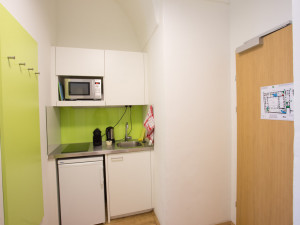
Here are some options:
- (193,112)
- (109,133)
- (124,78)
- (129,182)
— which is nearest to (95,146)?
(109,133)

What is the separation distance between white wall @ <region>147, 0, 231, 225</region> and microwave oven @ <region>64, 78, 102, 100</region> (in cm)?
78

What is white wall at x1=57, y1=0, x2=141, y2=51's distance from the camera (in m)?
Answer: 2.01

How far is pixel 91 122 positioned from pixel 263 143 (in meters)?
2.09

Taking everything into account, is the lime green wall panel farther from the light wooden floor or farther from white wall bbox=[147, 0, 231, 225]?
white wall bbox=[147, 0, 231, 225]

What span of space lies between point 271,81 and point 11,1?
2.00m

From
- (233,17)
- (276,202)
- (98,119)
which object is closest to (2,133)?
(98,119)

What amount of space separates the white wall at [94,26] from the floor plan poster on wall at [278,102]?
5.95 feet

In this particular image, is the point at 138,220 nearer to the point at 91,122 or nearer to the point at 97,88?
the point at 91,122

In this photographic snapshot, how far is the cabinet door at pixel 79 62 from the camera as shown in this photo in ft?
5.54

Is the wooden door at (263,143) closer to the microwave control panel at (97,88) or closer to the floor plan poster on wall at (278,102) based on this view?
the floor plan poster on wall at (278,102)

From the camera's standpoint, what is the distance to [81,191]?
1.61 meters

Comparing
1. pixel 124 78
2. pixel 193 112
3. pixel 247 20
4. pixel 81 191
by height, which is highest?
pixel 247 20

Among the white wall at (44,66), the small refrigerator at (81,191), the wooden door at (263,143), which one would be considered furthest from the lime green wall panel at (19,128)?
the wooden door at (263,143)

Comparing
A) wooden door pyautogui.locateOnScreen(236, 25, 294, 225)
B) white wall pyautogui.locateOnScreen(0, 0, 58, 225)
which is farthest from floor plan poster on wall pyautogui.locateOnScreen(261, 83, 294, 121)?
white wall pyautogui.locateOnScreen(0, 0, 58, 225)
